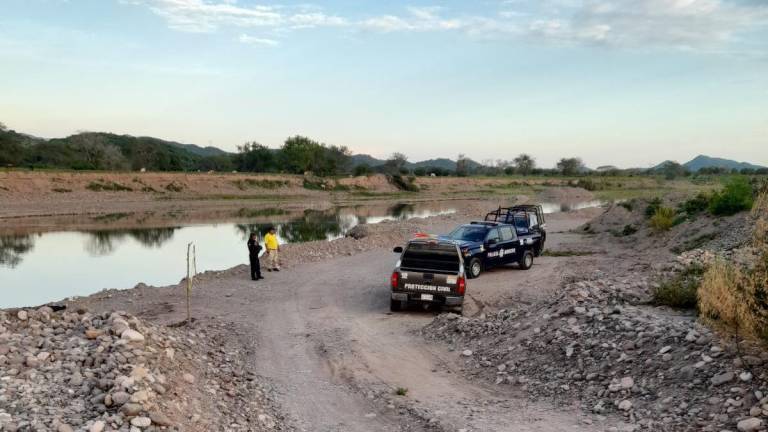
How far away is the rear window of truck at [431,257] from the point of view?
571 inches

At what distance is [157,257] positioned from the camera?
Answer: 1076 inches

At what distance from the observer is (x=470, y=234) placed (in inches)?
782

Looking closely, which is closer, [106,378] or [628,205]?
[106,378]

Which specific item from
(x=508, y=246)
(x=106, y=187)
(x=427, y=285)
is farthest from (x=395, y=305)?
(x=106, y=187)

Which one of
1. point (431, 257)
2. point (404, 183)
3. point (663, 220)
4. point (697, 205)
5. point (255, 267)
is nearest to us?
point (431, 257)

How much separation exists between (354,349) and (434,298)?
335cm

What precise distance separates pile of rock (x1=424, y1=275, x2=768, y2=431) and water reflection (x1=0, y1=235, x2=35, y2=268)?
2158cm

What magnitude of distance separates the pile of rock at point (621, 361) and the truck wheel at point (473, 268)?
6.51 m

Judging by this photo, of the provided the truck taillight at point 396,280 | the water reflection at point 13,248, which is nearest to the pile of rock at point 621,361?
the truck taillight at point 396,280

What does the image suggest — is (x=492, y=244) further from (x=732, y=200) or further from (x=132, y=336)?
(x=132, y=336)

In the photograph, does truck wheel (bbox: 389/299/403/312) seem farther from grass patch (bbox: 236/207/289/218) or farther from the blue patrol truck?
grass patch (bbox: 236/207/289/218)

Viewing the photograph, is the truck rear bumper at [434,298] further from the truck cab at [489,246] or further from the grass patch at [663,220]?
the grass patch at [663,220]

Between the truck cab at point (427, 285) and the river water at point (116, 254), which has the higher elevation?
the truck cab at point (427, 285)

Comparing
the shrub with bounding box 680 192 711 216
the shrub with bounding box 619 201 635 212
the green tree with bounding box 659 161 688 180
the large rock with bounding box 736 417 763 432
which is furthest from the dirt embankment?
the large rock with bounding box 736 417 763 432
